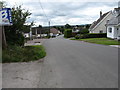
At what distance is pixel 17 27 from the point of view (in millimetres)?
12828

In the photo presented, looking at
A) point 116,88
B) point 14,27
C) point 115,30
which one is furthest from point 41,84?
point 115,30

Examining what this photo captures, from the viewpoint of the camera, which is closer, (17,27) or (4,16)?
(4,16)

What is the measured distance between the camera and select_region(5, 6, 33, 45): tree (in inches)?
496

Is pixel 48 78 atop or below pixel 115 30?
below

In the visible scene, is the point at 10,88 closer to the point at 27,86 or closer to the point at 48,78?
the point at 27,86

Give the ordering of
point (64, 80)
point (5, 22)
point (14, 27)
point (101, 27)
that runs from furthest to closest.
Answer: point (101, 27) → point (14, 27) → point (5, 22) → point (64, 80)

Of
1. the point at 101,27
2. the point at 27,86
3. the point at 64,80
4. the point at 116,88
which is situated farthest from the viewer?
the point at 101,27

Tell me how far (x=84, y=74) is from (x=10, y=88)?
2.91 meters

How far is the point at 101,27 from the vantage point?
40.5 meters

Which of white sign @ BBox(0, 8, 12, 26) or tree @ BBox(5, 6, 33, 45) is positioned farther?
tree @ BBox(5, 6, 33, 45)

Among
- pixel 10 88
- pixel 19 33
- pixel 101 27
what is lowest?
pixel 10 88

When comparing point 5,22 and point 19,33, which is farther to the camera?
point 19,33

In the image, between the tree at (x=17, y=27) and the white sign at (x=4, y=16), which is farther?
the tree at (x=17, y=27)

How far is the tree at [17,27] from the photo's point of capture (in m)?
12.6
